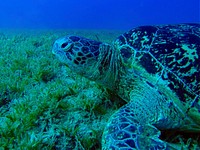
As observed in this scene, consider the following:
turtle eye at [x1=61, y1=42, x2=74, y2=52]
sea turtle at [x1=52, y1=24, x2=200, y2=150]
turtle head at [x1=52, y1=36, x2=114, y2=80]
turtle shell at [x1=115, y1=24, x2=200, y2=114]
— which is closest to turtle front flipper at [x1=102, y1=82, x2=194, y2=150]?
sea turtle at [x1=52, y1=24, x2=200, y2=150]

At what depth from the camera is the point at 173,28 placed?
251 centimetres

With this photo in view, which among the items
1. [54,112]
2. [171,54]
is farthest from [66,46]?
[171,54]

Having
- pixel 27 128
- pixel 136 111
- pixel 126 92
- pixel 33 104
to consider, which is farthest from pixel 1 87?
pixel 136 111

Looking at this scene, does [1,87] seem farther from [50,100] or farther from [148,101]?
[148,101]

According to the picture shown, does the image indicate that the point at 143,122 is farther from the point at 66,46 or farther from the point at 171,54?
the point at 66,46

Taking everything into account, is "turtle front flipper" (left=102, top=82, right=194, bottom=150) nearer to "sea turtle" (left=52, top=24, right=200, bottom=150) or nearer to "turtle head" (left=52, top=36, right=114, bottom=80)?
"sea turtle" (left=52, top=24, right=200, bottom=150)

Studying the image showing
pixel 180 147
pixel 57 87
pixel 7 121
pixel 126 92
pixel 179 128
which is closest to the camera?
pixel 180 147

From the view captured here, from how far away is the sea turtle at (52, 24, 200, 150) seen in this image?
1726 mm

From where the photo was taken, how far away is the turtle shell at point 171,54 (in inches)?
76.2

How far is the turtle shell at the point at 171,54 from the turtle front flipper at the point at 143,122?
0.56 feet

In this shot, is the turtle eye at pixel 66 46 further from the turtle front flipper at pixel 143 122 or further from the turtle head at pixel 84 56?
the turtle front flipper at pixel 143 122

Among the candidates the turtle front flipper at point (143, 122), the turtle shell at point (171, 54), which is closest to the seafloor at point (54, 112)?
the turtle front flipper at point (143, 122)

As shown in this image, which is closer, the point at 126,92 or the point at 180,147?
the point at 180,147

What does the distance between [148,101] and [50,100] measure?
4.02ft
